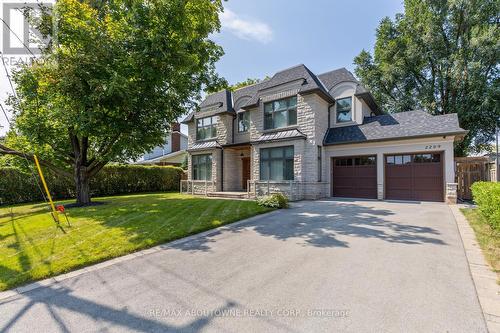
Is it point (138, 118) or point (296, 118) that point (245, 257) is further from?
point (296, 118)

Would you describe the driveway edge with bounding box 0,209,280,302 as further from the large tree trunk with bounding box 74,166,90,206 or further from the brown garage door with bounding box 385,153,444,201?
the brown garage door with bounding box 385,153,444,201

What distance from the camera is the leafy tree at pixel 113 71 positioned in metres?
8.51

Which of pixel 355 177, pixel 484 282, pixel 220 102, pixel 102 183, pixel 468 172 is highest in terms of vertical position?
pixel 220 102

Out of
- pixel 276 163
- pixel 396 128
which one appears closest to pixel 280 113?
pixel 276 163

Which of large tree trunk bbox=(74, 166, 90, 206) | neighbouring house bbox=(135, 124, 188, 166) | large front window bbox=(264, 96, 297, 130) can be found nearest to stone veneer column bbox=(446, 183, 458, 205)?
large front window bbox=(264, 96, 297, 130)

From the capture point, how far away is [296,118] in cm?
1466

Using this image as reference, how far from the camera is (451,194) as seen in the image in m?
11.7

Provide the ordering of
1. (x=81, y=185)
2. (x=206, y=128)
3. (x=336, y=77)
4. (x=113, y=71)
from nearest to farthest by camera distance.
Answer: (x=113, y=71)
(x=81, y=185)
(x=336, y=77)
(x=206, y=128)

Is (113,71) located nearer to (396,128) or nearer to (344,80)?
(344,80)

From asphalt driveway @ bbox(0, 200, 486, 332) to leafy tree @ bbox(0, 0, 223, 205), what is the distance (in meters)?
6.40

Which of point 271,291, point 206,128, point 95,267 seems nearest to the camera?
point 271,291

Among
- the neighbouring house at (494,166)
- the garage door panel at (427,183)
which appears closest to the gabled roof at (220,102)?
the garage door panel at (427,183)

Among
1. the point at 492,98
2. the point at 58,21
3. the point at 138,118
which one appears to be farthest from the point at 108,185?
the point at 492,98

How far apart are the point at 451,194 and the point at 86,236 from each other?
15.2 metres
